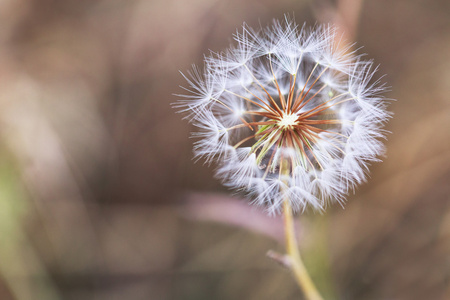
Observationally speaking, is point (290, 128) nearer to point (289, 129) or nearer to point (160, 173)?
point (289, 129)

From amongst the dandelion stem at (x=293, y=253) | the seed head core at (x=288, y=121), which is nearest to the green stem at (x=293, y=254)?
the dandelion stem at (x=293, y=253)

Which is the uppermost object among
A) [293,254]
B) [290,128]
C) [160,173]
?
[160,173]

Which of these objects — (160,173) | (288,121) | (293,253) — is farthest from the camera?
(160,173)

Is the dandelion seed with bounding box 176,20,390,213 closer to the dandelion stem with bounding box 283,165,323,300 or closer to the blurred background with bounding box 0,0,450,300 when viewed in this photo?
the dandelion stem with bounding box 283,165,323,300

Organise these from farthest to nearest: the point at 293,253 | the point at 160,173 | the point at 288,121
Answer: the point at 160,173
the point at 293,253
the point at 288,121

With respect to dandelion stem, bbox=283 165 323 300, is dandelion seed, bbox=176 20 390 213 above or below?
above

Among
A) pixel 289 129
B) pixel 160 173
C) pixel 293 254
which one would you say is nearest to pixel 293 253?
pixel 293 254

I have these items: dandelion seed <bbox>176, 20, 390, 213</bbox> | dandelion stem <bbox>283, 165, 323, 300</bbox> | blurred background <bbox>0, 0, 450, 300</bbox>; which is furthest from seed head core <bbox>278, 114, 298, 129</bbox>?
blurred background <bbox>0, 0, 450, 300</bbox>

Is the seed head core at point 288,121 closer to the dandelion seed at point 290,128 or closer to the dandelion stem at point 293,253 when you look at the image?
the dandelion seed at point 290,128

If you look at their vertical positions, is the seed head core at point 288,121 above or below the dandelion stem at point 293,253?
above
